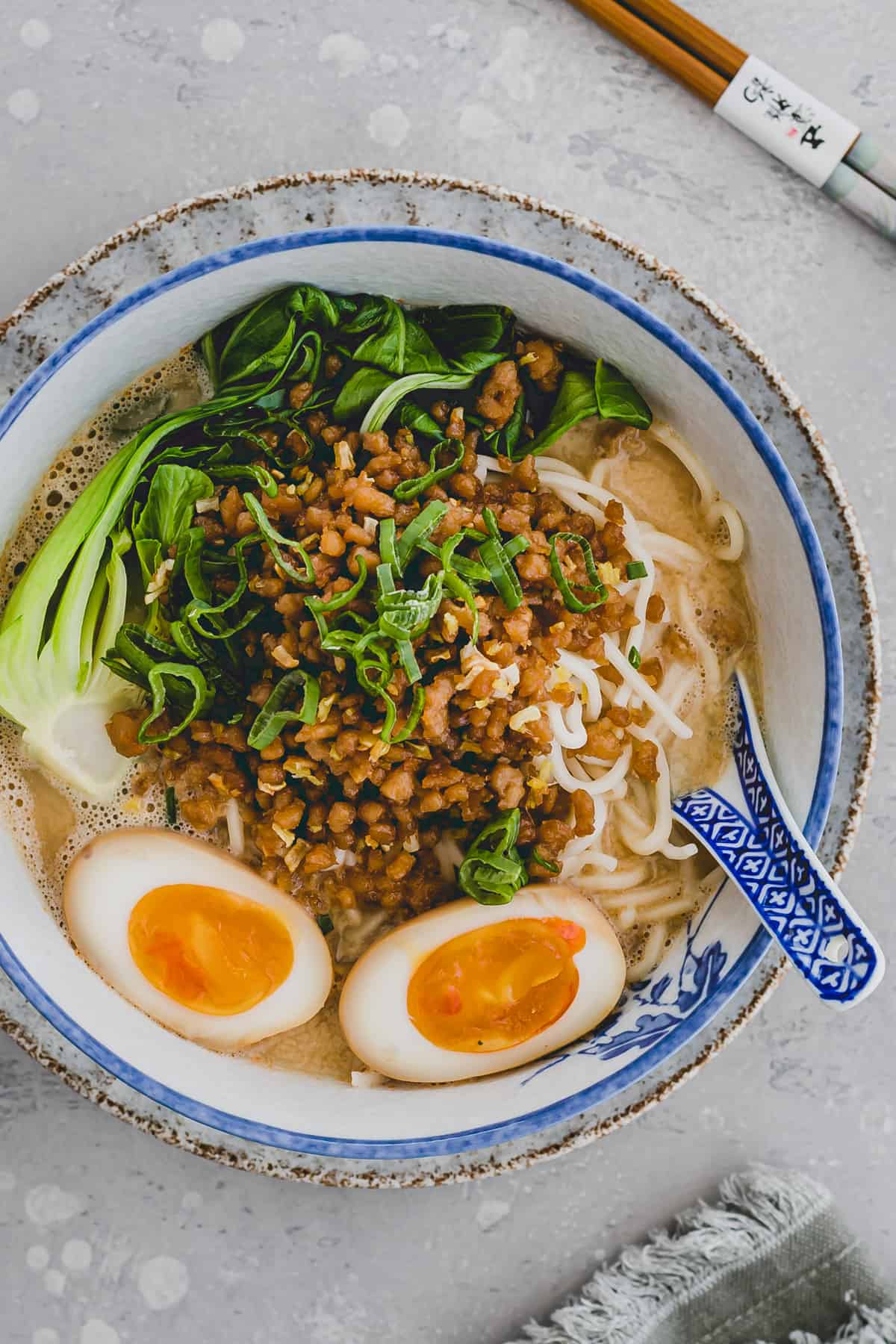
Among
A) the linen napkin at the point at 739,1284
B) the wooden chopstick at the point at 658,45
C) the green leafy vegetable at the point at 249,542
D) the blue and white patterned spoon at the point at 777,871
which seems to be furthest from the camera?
the linen napkin at the point at 739,1284

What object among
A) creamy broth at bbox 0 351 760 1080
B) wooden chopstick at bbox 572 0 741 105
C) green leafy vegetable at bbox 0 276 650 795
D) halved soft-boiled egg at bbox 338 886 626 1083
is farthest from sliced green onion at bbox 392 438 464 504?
wooden chopstick at bbox 572 0 741 105

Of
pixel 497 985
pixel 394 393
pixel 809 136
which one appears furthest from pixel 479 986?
pixel 809 136

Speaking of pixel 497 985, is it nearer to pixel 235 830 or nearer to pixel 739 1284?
pixel 235 830

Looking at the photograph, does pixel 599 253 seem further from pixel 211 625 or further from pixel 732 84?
pixel 211 625

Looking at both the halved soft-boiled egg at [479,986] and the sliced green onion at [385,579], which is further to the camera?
the halved soft-boiled egg at [479,986]

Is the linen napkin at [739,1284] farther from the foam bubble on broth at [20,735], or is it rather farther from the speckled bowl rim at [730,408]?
the foam bubble on broth at [20,735]

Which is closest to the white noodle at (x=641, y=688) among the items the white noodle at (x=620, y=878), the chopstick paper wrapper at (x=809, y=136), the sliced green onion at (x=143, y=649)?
the white noodle at (x=620, y=878)

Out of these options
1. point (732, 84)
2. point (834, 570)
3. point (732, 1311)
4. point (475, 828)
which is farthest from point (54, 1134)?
point (732, 84)
